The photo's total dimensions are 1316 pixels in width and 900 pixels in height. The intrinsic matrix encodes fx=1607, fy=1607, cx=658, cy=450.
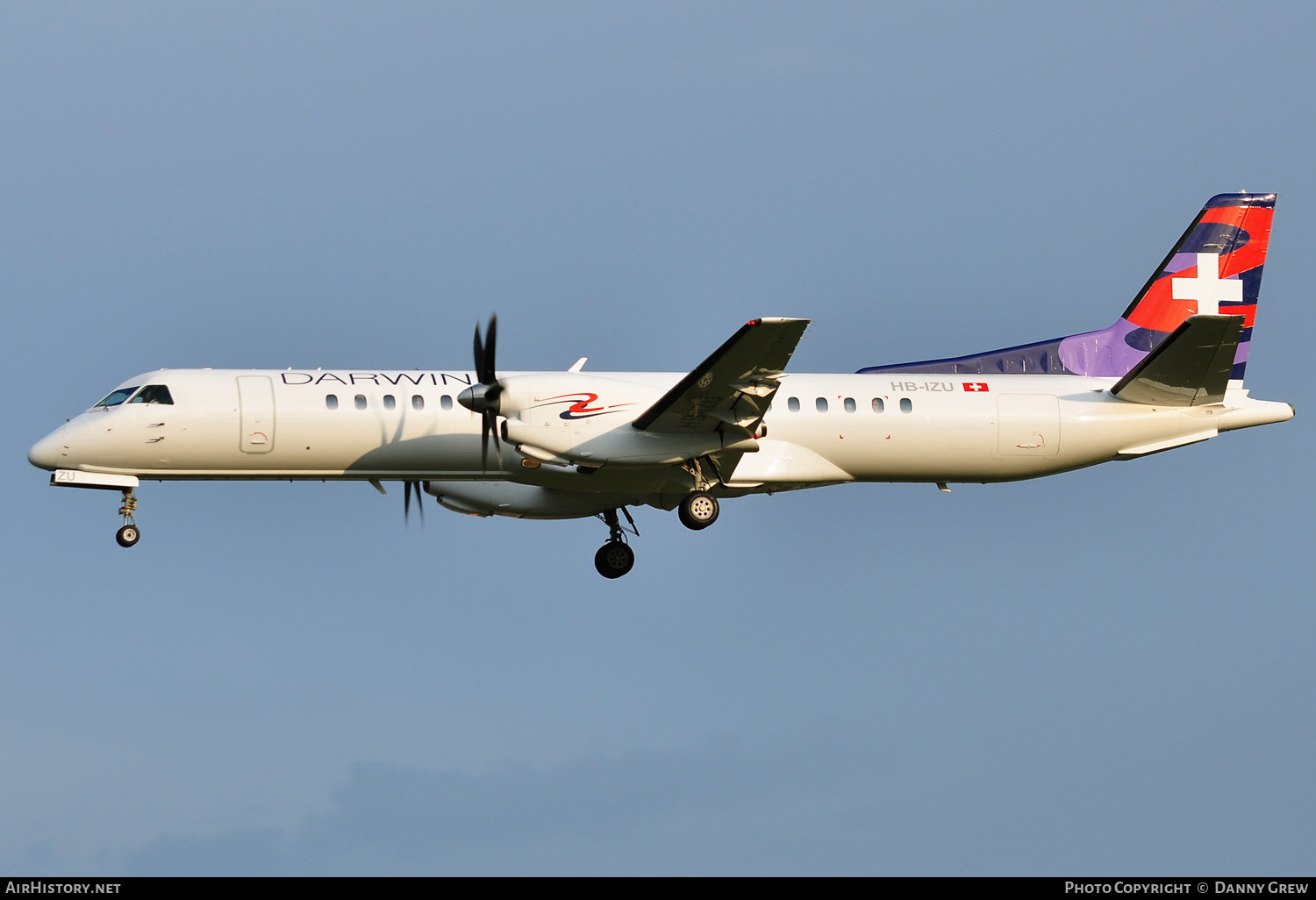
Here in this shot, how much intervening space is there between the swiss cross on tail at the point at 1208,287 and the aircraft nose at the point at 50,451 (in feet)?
69.9

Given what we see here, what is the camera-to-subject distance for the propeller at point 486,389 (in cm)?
2600

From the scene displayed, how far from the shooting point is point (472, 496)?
1193 inches

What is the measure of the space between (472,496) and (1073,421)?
11215 mm

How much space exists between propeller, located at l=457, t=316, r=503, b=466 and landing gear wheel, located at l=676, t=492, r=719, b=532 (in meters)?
3.70

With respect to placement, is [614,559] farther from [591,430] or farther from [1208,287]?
[1208,287]

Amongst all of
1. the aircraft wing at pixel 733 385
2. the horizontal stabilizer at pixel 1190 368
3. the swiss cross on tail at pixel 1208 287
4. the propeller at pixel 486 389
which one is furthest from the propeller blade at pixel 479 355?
the swiss cross on tail at pixel 1208 287

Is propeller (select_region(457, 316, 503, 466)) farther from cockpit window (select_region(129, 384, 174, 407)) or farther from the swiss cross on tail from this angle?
the swiss cross on tail

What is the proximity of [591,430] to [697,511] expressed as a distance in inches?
105

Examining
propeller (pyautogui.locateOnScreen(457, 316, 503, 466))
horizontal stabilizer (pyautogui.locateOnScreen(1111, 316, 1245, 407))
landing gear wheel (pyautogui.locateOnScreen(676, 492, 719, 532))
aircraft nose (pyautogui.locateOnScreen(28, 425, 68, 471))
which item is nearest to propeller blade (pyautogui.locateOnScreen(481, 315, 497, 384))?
propeller (pyautogui.locateOnScreen(457, 316, 503, 466))

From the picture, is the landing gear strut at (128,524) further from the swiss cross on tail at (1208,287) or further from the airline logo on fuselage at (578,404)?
the swiss cross on tail at (1208,287)

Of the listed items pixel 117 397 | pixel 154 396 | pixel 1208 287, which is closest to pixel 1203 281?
pixel 1208 287
